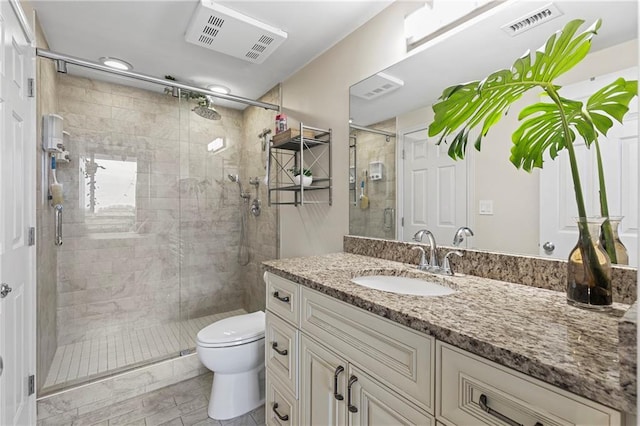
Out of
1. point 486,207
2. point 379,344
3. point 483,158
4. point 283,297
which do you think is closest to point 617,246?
point 486,207

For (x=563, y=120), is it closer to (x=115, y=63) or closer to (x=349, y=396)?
(x=349, y=396)

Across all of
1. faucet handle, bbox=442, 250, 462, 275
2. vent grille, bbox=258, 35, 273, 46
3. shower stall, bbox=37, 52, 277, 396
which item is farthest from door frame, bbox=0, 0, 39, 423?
faucet handle, bbox=442, 250, 462, 275

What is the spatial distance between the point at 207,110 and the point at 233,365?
225 centimetres

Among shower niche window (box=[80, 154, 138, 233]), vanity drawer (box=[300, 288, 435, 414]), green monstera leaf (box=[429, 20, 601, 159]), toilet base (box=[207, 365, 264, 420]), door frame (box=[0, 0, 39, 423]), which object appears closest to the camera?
vanity drawer (box=[300, 288, 435, 414])

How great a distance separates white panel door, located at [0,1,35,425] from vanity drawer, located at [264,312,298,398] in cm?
104

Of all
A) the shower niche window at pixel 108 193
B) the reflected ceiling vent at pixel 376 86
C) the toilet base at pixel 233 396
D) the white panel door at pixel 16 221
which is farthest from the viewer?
the shower niche window at pixel 108 193

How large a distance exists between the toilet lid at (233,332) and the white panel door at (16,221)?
0.79 metres

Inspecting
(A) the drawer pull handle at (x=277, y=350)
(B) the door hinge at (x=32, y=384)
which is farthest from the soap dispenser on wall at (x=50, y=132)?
(A) the drawer pull handle at (x=277, y=350)

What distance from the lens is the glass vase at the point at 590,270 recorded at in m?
0.83

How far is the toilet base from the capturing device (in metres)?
1.76

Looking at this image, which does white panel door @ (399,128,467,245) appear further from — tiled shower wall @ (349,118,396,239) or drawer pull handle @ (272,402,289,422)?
drawer pull handle @ (272,402,289,422)

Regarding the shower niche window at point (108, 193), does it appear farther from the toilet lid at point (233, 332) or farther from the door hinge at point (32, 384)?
the toilet lid at point (233, 332)

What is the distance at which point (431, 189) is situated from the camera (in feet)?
4.81

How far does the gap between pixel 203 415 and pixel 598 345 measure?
196cm
